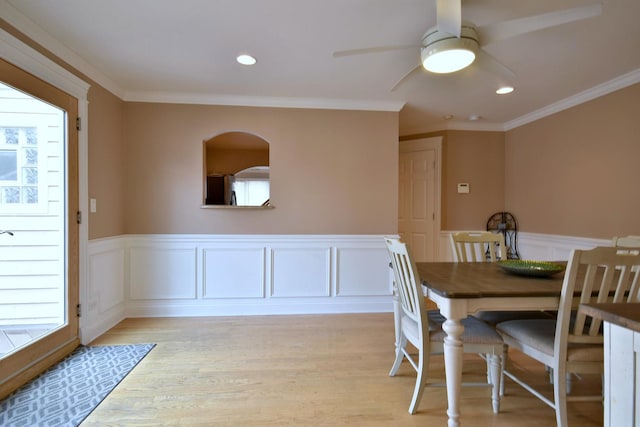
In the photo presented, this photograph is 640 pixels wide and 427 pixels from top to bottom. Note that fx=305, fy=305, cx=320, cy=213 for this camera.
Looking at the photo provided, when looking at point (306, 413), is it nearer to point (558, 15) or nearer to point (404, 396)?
point (404, 396)

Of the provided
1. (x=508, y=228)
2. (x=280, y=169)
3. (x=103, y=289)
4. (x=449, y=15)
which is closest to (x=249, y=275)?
(x=280, y=169)

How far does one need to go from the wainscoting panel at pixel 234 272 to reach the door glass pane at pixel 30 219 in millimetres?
1252

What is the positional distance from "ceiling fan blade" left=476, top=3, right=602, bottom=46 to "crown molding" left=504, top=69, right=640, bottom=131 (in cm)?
191

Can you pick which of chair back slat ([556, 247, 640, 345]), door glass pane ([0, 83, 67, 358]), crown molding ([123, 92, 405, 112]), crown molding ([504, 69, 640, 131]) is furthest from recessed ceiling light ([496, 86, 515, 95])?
door glass pane ([0, 83, 67, 358])

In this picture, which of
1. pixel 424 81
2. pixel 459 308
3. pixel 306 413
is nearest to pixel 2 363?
pixel 306 413

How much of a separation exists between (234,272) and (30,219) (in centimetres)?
175

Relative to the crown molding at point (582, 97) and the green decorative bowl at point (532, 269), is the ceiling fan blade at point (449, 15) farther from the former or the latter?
the crown molding at point (582, 97)

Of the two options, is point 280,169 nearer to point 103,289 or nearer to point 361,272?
point 361,272

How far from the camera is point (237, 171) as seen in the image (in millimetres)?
4098

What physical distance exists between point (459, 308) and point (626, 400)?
0.70 metres

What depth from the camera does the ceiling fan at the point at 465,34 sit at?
4.76ft

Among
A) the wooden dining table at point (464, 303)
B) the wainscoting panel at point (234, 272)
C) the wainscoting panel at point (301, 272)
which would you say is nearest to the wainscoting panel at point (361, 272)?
the wainscoting panel at point (301, 272)

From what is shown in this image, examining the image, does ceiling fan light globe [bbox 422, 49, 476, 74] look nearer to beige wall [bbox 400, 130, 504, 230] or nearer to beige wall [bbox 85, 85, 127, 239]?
beige wall [bbox 400, 130, 504, 230]

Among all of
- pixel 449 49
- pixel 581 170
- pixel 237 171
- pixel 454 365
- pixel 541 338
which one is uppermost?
pixel 449 49
